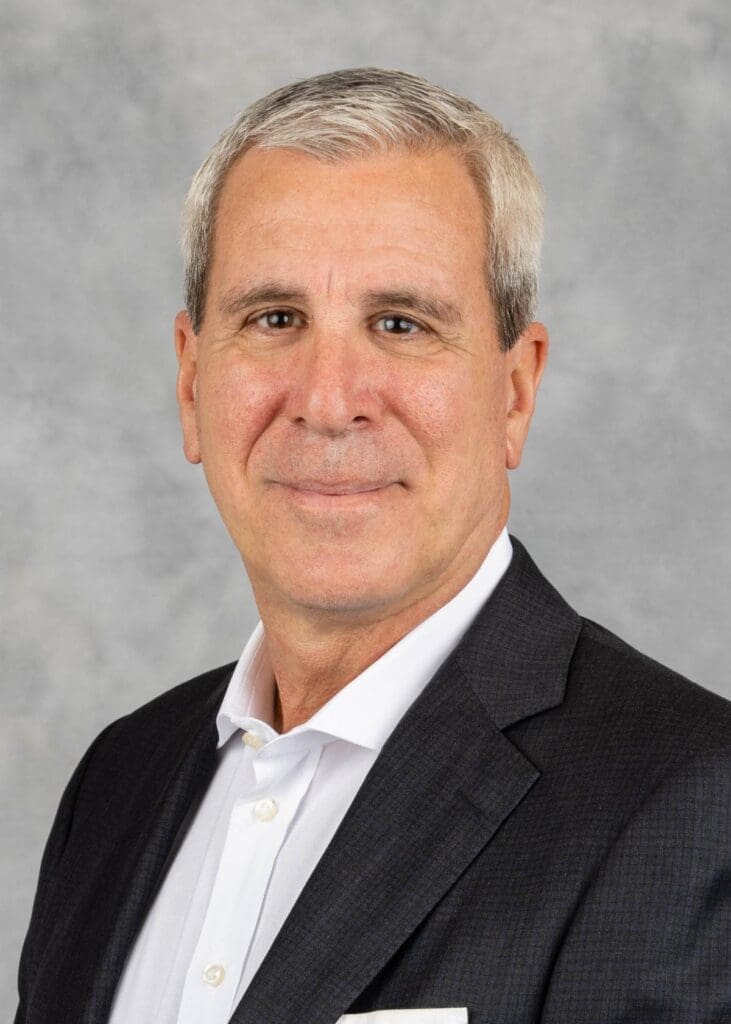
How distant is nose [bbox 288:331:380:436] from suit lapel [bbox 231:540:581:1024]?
16.0 inches

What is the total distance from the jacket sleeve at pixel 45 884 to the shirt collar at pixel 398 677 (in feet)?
1.98

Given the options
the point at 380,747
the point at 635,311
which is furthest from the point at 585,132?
the point at 380,747

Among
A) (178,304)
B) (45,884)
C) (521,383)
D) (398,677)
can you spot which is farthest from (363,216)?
(178,304)

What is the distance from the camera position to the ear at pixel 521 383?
310cm

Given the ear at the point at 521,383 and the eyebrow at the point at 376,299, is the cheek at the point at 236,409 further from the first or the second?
the ear at the point at 521,383

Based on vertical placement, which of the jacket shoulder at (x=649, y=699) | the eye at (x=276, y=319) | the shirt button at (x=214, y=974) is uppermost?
the eye at (x=276, y=319)

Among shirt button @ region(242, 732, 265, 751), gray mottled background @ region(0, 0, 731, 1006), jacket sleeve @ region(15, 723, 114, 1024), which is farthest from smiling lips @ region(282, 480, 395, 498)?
gray mottled background @ region(0, 0, 731, 1006)

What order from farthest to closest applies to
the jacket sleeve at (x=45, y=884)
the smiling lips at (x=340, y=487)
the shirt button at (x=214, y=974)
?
the jacket sleeve at (x=45, y=884)
the smiling lips at (x=340, y=487)
the shirt button at (x=214, y=974)

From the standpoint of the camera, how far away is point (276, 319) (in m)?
2.88

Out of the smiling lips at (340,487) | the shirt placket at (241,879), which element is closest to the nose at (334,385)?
the smiling lips at (340,487)

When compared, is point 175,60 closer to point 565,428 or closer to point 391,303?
point 565,428

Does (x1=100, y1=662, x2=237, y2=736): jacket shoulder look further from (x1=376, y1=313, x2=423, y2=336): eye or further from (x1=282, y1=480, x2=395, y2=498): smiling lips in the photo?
(x1=376, y1=313, x2=423, y2=336): eye

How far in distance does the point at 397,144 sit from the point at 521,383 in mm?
521

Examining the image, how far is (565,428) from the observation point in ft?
16.9
